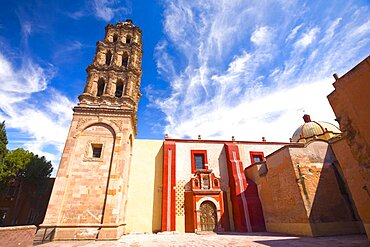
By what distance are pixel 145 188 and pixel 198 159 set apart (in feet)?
16.9

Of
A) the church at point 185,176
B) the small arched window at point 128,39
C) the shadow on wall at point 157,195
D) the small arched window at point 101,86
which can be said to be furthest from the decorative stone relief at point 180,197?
the small arched window at point 128,39

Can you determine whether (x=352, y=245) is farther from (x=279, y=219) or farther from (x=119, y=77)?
Result: (x=119, y=77)

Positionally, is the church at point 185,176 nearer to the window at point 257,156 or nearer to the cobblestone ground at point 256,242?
the window at point 257,156

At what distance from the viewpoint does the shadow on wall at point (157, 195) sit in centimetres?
1358

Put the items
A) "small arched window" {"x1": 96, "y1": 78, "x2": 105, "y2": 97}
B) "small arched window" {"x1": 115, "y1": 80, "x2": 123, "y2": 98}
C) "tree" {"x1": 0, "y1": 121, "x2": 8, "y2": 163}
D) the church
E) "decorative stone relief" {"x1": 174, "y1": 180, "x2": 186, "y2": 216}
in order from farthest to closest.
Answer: "tree" {"x1": 0, "y1": 121, "x2": 8, "y2": 163} < "small arched window" {"x1": 115, "y1": 80, "x2": 123, "y2": 98} < "small arched window" {"x1": 96, "y1": 78, "x2": 105, "y2": 97} < "decorative stone relief" {"x1": 174, "y1": 180, "x2": 186, "y2": 216} < the church

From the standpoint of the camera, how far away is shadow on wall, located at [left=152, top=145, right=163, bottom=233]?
1358cm

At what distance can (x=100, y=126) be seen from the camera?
476 inches

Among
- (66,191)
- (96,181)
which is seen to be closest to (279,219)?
(96,181)

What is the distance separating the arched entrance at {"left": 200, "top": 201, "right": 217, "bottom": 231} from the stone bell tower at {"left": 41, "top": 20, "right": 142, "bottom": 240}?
544 centimetres

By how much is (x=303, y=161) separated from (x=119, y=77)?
13876 millimetres

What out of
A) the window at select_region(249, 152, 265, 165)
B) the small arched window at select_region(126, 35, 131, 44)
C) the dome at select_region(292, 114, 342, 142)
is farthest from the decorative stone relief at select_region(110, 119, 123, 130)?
the dome at select_region(292, 114, 342, 142)

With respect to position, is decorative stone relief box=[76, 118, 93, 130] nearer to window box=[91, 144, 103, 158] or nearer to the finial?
window box=[91, 144, 103, 158]

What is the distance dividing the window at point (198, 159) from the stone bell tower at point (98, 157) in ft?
19.6

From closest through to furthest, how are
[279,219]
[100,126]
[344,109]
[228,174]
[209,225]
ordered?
[344,109] < [279,219] < [100,126] < [209,225] < [228,174]
